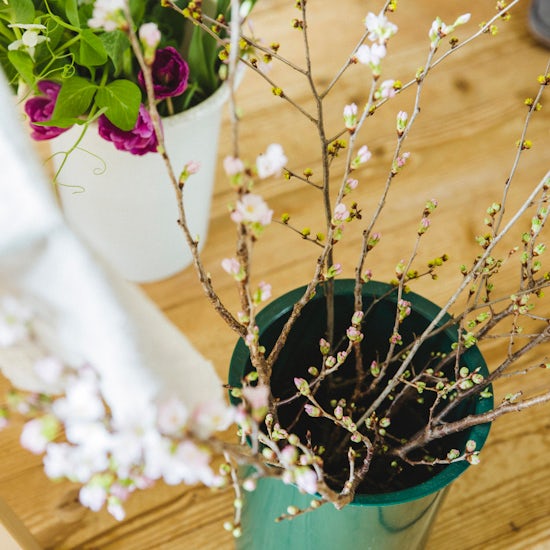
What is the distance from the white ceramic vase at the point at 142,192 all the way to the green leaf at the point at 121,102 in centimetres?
5

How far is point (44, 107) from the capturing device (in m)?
0.57

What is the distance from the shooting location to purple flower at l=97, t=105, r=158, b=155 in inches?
21.7

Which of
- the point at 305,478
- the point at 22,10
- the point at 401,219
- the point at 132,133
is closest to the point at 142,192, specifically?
the point at 132,133

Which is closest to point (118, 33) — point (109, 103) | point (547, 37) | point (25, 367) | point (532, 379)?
point (109, 103)

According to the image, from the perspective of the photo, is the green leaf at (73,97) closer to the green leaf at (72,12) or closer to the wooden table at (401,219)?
the green leaf at (72,12)

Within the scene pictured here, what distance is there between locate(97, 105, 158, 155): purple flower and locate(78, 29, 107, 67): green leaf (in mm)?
46

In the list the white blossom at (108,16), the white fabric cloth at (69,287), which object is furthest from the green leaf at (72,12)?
the white fabric cloth at (69,287)

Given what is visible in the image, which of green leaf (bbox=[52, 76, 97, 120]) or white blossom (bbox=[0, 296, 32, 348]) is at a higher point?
white blossom (bbox=[0, 296, 32, 348])

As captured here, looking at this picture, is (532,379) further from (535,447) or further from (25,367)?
(25,367)

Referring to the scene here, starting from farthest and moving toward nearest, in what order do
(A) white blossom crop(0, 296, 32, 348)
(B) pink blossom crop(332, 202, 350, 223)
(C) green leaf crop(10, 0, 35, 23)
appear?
(C) green leaf crop(10, 0, 35, 23) < (B) pink blossom crop(332, 202, 350, 223) < (A) white blossom crop(0, 296, 32, 348)

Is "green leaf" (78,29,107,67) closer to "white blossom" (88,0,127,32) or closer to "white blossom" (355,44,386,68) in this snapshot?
"white blossom" (88,0,127,32)

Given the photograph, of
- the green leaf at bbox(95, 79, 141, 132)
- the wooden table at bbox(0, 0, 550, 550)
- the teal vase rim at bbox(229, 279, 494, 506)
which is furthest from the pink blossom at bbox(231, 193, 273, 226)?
the wooden table at bbox(0, 0, 550, 550)

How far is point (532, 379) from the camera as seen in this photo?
0.73m

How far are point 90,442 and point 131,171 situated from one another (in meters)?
0.42
